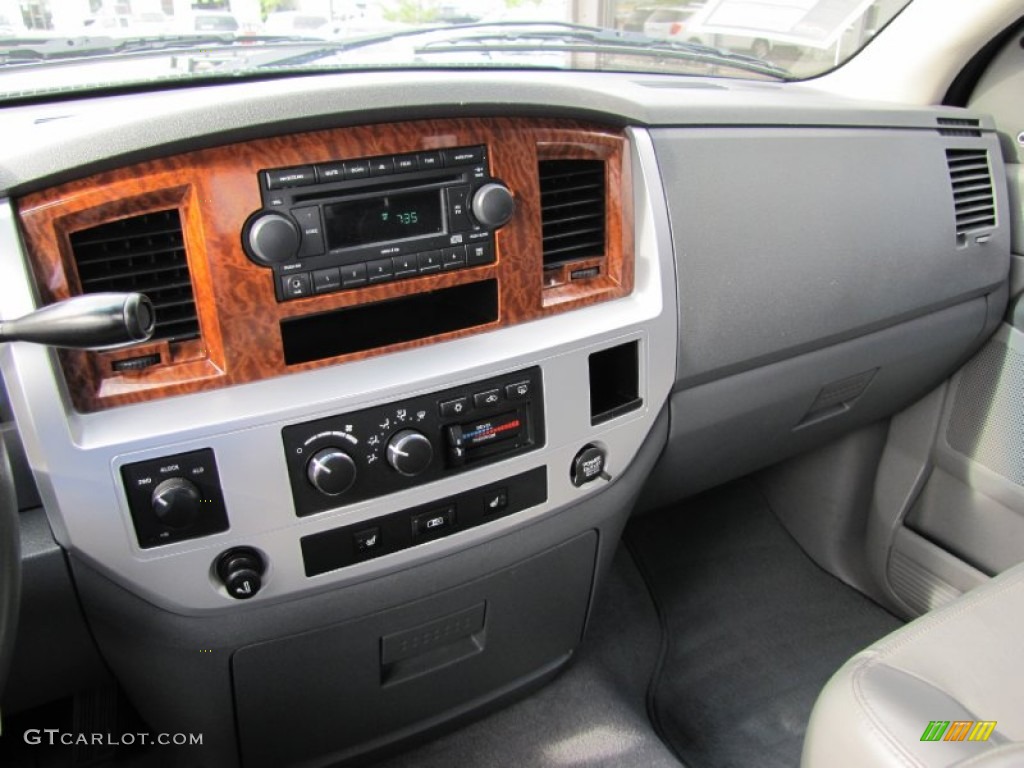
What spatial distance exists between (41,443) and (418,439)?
38 centimetres

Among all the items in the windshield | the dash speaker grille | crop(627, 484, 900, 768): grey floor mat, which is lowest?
crop(627, 484, 900, 768): grey floor mat

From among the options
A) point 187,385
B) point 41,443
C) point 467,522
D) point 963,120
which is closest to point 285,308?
point 187,385

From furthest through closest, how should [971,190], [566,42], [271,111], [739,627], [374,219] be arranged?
1. [739,627]
2. [971,190]
3. [566,42]
4. [374,219]
5. [271,111]

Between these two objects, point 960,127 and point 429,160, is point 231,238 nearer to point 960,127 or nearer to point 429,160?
point 429,160

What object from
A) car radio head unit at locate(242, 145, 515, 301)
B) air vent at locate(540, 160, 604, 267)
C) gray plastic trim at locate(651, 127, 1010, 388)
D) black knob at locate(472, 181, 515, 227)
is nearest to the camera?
car radio head unit at locate(242, 145, 515, 301)

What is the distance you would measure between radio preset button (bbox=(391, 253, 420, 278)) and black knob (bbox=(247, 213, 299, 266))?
0.39 feet

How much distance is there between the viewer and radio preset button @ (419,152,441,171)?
949 mm

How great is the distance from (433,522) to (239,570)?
0.24 m

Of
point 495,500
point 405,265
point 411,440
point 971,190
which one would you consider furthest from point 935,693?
point 971,190

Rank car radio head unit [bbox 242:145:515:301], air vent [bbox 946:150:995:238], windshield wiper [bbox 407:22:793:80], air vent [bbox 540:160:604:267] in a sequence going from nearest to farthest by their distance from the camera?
car radio head unit [bbox 242:145:515:301] < air vent [bbox 540:160:604:267] < windshield wiper [bbox 407:22:793:80] < air vent [bbox 946:150:995:238]

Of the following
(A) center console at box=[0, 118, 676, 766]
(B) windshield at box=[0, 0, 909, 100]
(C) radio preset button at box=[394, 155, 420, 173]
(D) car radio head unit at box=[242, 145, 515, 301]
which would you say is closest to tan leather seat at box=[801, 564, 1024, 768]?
(A) center console at box=[0, 118, 676, 766]

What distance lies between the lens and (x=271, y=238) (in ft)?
2.83

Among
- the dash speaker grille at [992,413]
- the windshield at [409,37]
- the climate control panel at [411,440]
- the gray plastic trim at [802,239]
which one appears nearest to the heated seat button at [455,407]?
the climate control panel at [411,440]

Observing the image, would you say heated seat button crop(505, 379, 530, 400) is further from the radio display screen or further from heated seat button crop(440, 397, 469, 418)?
the radio display screen
